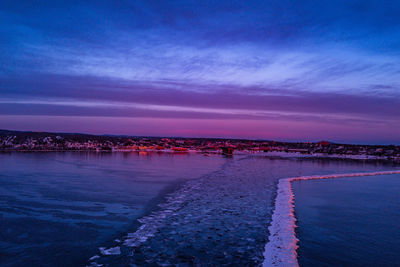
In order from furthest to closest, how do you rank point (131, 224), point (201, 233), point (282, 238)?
point (131, 224)
point (201, 233)
point (282, 238)

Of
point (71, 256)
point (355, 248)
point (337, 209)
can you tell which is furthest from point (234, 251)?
point (337, 209)

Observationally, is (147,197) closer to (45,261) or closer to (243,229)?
(243,229)

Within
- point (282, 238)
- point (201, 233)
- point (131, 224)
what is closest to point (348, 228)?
point (282, 238)

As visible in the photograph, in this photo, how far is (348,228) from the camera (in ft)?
32.4

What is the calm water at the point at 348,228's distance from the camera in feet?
24.2

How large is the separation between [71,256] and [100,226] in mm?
2357

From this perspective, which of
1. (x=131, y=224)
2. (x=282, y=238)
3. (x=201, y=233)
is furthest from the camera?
(x=131, y=224)

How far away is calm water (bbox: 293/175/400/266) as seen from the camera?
7375mm

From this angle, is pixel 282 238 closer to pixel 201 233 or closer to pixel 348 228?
pixel 201 233

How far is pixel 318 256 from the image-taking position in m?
7.41

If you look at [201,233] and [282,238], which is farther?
[201,233]

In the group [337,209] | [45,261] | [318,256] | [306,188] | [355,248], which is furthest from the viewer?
[306,188]

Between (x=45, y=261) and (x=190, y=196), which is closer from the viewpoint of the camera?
(x=45, y=261)

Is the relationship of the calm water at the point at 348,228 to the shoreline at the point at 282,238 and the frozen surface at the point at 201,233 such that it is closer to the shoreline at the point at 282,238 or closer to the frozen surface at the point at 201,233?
the shoreline at the point at 282,238
